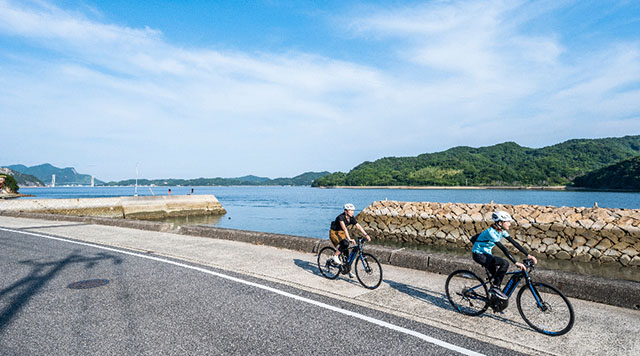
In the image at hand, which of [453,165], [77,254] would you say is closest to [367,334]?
[77,254]

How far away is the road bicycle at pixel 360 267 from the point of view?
702 centimetres

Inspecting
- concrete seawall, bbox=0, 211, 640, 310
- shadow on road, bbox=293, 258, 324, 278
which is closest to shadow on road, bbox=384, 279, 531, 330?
concrete seawall, bbox=0, 211, 640, 310

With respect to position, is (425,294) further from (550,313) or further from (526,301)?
(550,313)

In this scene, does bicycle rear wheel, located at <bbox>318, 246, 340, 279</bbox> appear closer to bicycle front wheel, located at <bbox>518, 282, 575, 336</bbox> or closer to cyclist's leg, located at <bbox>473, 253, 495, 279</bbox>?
cyclist's leg, located at <bbox>473, 253, 495, 279</bbox>

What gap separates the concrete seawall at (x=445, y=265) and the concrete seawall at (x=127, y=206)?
3044 centimetres

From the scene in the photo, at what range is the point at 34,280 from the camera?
7.25 m

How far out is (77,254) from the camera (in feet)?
33.0

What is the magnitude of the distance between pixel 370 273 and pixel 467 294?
1851 millimetres

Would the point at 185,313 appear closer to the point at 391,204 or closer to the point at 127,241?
the point at 127,241

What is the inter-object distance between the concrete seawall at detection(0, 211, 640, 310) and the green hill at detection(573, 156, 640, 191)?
5348 inches

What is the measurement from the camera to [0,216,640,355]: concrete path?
4609 millimetres

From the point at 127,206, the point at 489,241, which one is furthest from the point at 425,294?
the point at 127,206

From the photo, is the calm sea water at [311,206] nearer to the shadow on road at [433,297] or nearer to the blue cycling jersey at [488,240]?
the shadow on road at [433,297]

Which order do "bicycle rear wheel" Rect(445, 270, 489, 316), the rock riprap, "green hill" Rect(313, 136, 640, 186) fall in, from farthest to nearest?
"green hill" Rect(313, 136, 640, 186)
the rock riprap
"bicycle rear wheel" Rect(445, 270, 489, 316)
